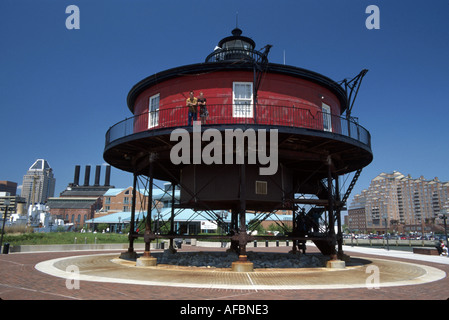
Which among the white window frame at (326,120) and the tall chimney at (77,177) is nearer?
the white window frame at (326,120)

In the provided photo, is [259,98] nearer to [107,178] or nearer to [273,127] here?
[273,127]

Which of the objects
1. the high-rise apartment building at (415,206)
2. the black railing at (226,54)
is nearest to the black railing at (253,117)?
the black railing at (226,54)

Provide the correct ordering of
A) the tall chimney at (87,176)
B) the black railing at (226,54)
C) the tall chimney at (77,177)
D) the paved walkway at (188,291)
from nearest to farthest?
the paved walkway at (188,291) → the black railing at (226,54) → the tall chimney at (87,176) → the tall chimney at (77,177)

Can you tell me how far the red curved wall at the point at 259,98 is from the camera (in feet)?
48.9

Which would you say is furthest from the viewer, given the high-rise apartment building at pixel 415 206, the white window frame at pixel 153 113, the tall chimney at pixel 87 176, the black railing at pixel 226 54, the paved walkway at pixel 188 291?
the high-rise apartment building at pixel 415 206

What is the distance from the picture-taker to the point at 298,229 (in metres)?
18.9

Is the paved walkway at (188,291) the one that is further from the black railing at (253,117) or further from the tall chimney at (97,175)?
the tall chimney at (97,175)

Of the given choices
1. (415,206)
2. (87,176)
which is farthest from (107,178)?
(415,206)

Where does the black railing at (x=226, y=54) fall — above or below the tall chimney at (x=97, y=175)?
below

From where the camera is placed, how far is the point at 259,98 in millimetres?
15125
